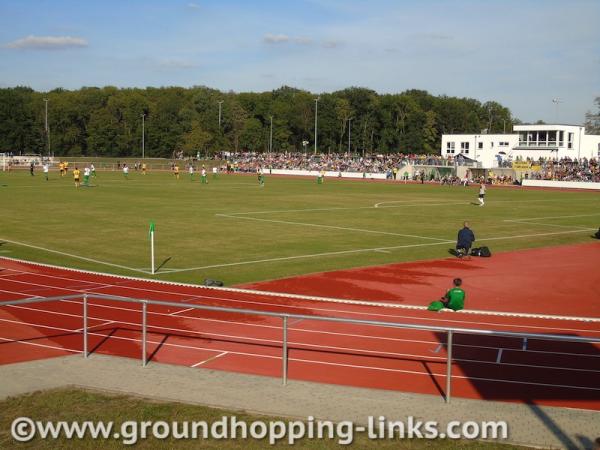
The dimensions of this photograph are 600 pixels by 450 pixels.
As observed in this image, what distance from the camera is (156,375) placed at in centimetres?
998

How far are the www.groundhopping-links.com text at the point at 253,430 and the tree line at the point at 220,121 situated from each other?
129m

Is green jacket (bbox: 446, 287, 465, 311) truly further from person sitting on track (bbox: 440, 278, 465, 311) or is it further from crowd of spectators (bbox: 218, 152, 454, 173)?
crowd of spectators (bbox: 218, 152, 454, 173)

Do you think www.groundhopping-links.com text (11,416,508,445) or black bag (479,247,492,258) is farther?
black bag (479,247,492,258)

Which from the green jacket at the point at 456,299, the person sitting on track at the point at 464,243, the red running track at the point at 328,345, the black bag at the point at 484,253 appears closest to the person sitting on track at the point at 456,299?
the green jacket at the point at 456,299

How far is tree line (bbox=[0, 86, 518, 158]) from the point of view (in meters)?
142

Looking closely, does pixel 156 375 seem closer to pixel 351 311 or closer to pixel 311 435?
pixel 311 435

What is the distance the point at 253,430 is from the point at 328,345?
5.08 meters

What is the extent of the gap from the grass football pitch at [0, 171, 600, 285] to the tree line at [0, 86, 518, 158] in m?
88.5

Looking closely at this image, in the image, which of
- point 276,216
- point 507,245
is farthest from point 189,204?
point 507,245

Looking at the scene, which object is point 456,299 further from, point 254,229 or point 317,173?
point 317,173

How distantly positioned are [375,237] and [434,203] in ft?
70.1

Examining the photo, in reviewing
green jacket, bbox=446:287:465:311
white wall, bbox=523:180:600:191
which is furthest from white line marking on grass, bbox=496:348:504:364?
white wall, bbox=523:180:600:191

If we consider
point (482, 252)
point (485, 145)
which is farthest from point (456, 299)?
point (485, 145)

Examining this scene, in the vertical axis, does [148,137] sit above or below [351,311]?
above
